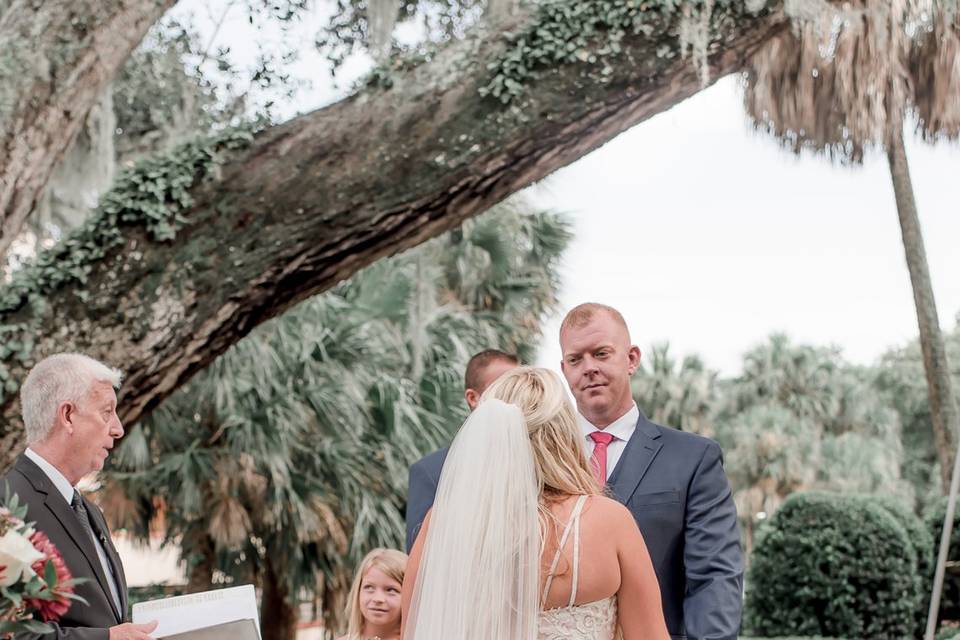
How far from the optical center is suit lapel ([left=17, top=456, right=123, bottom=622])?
3184mm

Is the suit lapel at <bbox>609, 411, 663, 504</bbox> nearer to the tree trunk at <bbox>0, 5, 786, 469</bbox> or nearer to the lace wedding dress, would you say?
the lace wedding dress

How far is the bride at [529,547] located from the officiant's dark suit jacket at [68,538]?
101 centimetres

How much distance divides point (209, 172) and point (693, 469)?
4.09m

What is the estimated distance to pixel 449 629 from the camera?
8.48 ft

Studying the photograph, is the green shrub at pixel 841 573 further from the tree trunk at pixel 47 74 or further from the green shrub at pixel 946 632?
the tree trunk at pixel 47 74

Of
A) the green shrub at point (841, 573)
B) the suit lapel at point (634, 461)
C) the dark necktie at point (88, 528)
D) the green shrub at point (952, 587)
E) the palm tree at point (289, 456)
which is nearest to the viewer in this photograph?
the dark necktie at point (88, 528)

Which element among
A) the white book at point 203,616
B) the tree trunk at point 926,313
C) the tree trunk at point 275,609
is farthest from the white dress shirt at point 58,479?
the tree trunk at point 926,313

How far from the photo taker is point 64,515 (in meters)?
3.20

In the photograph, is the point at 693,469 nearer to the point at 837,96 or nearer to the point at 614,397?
the point at 614,397

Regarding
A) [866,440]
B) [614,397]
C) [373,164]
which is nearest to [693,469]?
[614,397]

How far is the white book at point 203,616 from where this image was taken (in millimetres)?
3027

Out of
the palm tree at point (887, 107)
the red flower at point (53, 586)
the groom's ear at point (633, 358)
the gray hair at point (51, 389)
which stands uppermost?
the palm tree at point (887, 107)

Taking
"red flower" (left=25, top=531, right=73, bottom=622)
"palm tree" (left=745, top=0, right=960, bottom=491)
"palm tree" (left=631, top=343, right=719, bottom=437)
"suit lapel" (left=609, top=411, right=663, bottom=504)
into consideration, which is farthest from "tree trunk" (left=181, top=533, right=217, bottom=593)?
"palm tree" (left=631, top=343, right=719, bottom=437)

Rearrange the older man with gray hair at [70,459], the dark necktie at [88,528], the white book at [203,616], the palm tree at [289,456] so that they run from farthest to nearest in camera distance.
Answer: the palm tree at [289,456] < the dark necktie at [88,528] < the older man with gray hair at [70,459] < the white book at [203,616]
